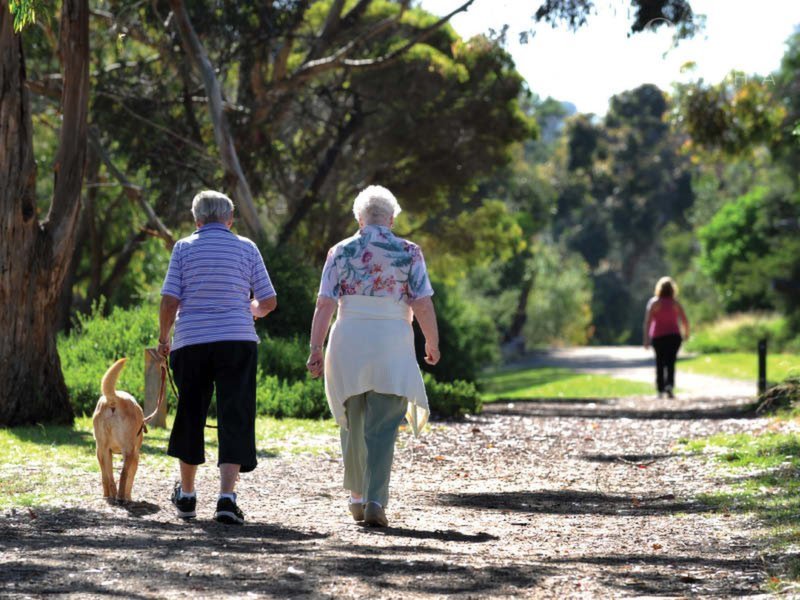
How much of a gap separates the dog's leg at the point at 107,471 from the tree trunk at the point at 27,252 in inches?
198

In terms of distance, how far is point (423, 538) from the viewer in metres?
7.17

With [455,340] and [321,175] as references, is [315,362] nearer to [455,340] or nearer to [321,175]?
[321,175]

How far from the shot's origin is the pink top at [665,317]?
63.3 ft

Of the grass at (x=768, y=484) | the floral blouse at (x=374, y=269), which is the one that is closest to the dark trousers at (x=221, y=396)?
the floral blouse at (x=374, y=269)

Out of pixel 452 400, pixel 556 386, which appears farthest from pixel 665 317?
pixel 556 386

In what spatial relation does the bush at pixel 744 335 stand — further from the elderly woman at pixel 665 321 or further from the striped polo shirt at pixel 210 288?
the striped polo shirt at pixel 210 288

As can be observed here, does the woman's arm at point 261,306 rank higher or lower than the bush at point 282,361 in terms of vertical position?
higher

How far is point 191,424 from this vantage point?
771 centimetres

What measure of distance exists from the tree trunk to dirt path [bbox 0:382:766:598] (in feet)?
9.79

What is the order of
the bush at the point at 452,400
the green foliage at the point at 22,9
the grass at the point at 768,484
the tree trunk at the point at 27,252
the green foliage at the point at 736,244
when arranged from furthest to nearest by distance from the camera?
the green foliage at the point at 736,244
the bush at the point at 452,400
the tree trunk at the point at 27,252
the green foliage at the point at 22,9
the grass at the point at 768,484

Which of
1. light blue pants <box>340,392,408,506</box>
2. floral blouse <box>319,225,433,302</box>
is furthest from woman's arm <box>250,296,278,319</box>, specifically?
light blue pants <box>340,392,408,506</box>

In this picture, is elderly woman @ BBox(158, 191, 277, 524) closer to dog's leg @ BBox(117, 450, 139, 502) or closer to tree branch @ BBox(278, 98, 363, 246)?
dog's leg @ BBox(117, 450, 139, 502)

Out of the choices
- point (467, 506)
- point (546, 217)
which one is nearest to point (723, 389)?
point (467, 506)

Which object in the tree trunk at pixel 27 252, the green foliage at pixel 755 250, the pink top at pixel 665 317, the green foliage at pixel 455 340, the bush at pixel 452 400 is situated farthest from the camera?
the green foliage at pixel 755 250
